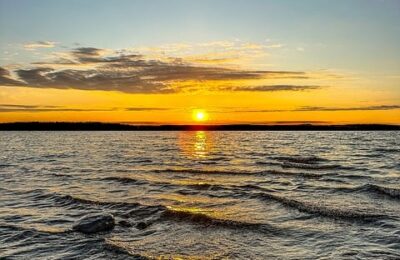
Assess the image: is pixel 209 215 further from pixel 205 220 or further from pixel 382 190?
pixel 382 190

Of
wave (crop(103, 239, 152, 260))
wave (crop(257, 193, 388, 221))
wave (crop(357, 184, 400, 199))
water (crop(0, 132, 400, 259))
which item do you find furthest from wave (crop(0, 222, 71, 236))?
wave (crop(357, 184, 400, 199))

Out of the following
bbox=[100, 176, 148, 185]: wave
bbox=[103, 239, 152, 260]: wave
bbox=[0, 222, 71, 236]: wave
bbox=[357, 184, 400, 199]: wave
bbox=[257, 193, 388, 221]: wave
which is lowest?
bbox=[100, 176, 148, 185]: wave

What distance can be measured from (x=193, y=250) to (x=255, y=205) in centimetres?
731

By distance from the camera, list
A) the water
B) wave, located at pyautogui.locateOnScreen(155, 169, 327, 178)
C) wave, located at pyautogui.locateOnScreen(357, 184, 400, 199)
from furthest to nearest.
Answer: wave, located at pyautogui.locateOnScreen(155, 169, 327, 178)
wave, located at pyautogui.locateOnScreen(357, 184, 400, 199)
the water

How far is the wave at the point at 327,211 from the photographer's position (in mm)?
16120

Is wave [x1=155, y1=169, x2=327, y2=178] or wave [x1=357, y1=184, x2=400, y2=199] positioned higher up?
wave [x1=357, y1=184, x2=400, y2=199]

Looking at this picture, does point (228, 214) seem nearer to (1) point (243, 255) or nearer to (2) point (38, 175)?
(1) point (243, 255)

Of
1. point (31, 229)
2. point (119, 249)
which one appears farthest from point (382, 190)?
point (31, 229)

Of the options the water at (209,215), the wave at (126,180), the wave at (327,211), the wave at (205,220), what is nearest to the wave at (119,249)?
the water at (209,215)

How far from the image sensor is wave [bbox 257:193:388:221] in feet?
52.9

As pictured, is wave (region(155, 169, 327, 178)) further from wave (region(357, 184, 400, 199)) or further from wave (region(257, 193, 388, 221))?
wave (region(257, 193, 388, 221))

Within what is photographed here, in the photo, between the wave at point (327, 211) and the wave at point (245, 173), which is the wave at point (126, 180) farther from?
the wave at point (327, 211)

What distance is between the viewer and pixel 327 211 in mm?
17234

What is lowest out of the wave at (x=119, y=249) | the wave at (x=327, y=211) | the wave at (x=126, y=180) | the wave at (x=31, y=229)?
the wave at (x=126, y=180)
